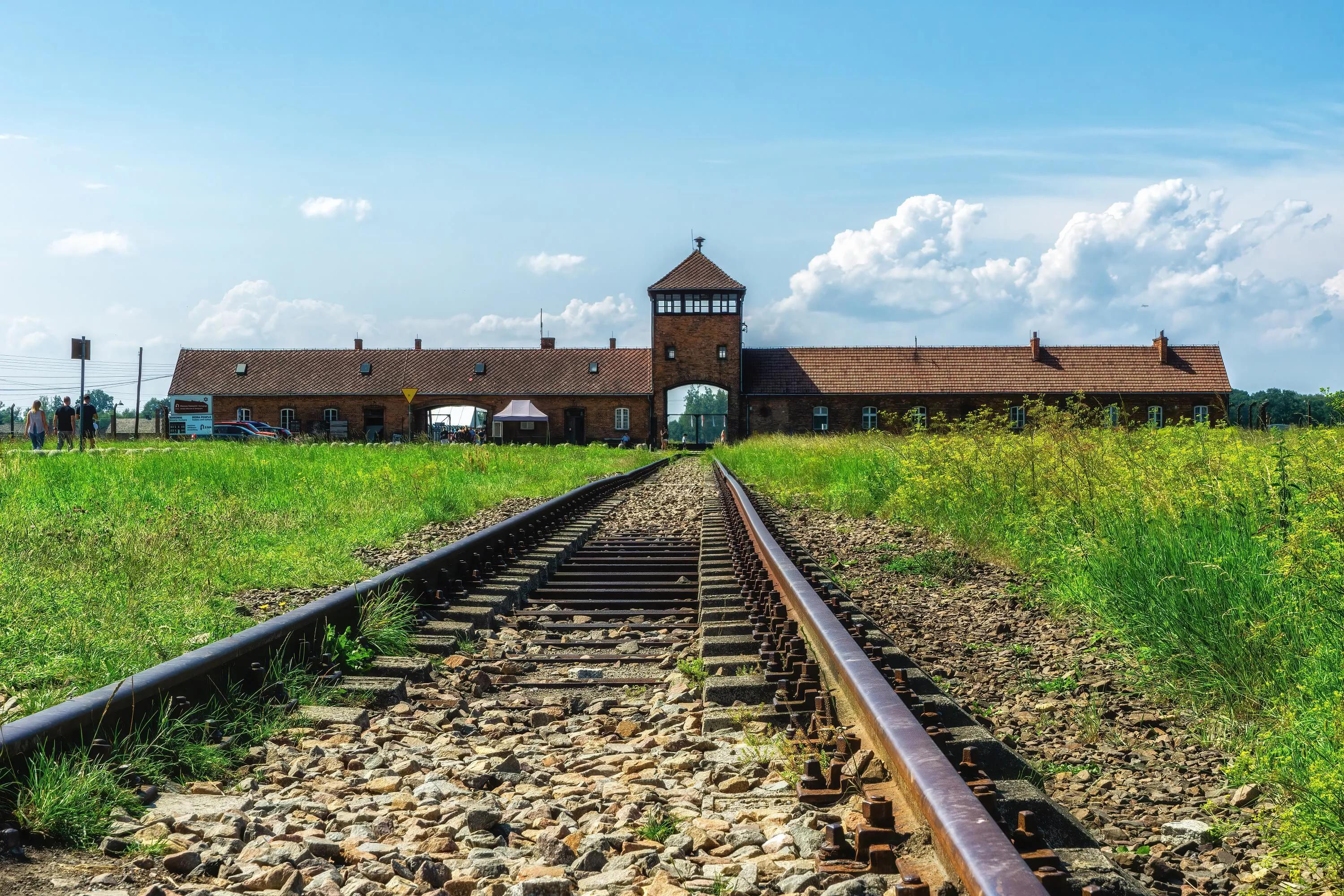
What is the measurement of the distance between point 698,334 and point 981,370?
1462 centimetres

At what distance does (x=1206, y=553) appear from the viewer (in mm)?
4934

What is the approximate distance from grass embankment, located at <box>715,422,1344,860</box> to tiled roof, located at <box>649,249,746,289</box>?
40.1 meters

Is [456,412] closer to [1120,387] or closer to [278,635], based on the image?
[1120,387]

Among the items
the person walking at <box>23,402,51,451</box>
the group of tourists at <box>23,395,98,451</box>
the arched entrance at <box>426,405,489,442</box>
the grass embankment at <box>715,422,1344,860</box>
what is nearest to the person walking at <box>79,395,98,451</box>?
the group of tourists at <box>23,395,98,451</box>

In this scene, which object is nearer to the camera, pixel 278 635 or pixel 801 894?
pixel 801 894

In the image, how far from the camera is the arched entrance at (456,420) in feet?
175

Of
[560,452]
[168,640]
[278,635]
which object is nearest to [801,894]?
[278,635]

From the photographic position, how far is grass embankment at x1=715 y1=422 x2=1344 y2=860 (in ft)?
10.6

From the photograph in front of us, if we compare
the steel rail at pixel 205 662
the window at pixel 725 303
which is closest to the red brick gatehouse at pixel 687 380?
the window at pixel 725 303

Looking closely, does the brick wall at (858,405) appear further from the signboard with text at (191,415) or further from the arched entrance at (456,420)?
the signboard with text at (191,415)

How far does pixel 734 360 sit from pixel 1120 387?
19.5 metres

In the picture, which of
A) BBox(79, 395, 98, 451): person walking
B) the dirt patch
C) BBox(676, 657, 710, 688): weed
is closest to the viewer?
the dirt patch

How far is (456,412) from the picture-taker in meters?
54.8

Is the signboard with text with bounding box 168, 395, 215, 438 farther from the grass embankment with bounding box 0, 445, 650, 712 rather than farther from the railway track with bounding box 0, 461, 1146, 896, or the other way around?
the railway track with bounding box 0, 461, 1146, 896
